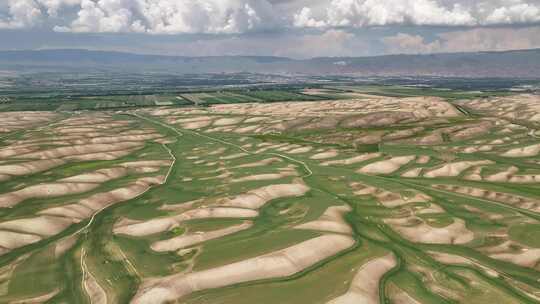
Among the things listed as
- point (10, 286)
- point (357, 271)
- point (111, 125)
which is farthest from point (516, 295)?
point (111, 125)

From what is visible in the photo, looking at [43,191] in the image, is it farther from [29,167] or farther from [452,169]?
[452,169]

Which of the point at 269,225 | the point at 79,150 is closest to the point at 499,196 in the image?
the point at 269,225

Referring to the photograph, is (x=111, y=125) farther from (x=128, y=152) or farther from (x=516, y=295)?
(x=516, y=295)

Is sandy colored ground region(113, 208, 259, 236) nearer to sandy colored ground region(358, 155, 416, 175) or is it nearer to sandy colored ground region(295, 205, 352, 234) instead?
sandy colored ground region(295, 205, 352, 234)

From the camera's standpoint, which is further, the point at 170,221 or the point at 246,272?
the point at 170,221

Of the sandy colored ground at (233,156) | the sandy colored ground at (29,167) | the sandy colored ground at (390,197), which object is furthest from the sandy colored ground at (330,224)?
the sandy colored ground at (29,167)

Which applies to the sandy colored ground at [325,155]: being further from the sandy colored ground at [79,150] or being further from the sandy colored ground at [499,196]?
the sandy colored ground at [79,150]

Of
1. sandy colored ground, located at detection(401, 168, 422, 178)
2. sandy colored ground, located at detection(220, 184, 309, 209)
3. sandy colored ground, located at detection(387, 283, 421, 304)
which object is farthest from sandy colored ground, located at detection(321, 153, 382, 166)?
sandy colored ground, located at detection(387, 283, 421, 304)
